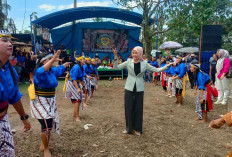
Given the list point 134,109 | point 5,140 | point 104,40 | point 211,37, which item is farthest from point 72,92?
point 104,40

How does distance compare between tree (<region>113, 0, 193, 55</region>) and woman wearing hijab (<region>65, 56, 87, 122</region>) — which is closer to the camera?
woman wearing hijab (<region>65, 56, 87, 122</region>)

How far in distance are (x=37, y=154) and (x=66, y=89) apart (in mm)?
2141

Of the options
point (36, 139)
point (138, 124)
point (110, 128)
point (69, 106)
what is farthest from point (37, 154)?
point (69, 106)

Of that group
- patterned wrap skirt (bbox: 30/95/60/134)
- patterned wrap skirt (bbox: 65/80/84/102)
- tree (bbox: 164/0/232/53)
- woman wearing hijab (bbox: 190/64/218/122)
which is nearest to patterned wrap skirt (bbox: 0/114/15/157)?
patterned wrap skirt (bbox: 30/95/60/134)

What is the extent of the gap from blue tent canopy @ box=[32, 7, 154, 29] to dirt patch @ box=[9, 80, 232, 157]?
9.84m

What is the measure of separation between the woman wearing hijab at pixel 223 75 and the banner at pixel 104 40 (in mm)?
10086

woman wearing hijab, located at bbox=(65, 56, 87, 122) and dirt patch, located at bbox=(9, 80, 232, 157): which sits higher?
woman wearing hijab, located at bbox=(65, 56, 87, 122)

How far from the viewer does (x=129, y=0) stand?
12.9 meters

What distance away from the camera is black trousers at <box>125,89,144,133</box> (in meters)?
4.77

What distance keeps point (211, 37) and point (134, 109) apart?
7890 mm

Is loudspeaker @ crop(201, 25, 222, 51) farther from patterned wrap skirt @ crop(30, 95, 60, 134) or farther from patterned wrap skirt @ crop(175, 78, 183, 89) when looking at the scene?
patterned wrap skirt @ crop(30, 95, 60, 134)

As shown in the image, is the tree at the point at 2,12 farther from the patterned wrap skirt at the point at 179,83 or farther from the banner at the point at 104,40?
the patterned wrap skirt at the point at 179,83

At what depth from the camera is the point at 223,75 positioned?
7.54 meters

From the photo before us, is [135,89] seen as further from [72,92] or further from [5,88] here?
[5,88]
